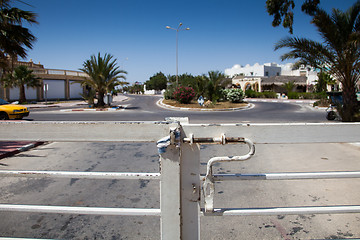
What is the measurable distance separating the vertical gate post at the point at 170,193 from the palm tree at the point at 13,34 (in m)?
13.7

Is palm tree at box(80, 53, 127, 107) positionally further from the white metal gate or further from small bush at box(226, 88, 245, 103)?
the white metal gate

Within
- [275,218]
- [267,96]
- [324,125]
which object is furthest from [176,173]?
[267,96]

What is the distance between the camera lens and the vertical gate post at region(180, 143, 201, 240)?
1.46m

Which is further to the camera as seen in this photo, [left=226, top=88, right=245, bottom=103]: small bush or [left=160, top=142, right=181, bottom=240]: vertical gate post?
[left=226, top=88, right=245, bottom=103]: small bush

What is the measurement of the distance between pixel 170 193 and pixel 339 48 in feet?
39.7

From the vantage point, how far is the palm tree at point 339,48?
435 inches

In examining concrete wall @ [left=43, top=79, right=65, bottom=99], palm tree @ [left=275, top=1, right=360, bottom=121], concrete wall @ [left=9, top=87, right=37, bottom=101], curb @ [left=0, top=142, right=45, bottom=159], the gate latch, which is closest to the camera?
the gate latch

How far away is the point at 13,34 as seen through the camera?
41.4 ft

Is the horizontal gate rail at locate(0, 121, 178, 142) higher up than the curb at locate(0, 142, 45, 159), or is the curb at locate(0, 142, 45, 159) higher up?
the horizontal gate rail at locate(0, 121, 178, 142)

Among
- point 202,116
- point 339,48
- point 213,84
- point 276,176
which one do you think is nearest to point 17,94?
point 213,84

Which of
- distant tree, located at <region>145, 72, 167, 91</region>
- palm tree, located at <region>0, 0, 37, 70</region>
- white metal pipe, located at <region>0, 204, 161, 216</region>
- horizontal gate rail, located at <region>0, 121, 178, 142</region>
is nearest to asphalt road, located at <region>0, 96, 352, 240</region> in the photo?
white metal pipe, located at <region>0, 204, 161, 216</region>

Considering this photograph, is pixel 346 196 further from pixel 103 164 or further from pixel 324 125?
pixel 103 164

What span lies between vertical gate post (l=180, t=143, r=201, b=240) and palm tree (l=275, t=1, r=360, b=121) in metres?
11.3

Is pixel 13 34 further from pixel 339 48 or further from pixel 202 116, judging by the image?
pixel 339 48
